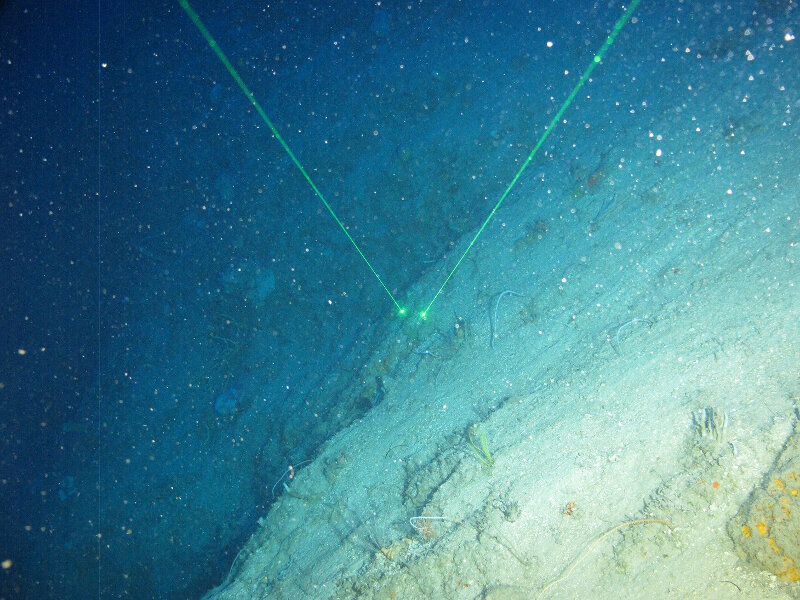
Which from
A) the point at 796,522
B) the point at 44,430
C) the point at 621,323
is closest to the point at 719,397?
the point at 796,522

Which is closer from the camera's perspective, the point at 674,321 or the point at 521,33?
the point at 674,321

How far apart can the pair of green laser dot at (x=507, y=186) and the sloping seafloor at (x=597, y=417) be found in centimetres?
44

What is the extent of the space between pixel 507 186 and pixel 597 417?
5.55 meters

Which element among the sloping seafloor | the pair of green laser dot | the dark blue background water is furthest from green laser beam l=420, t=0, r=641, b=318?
the sloping seafloor

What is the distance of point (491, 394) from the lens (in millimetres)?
4090

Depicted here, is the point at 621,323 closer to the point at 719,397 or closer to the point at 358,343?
the point at 719,397

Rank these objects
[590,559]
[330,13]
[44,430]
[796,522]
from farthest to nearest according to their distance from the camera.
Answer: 1. [44,430]
2. [330,13]
3. [590,559]
4. [796,522]

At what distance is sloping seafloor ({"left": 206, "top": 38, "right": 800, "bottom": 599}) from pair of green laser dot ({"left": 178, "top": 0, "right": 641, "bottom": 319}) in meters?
0.44

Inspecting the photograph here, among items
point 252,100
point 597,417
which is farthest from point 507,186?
point 252,100

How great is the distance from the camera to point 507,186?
752 centimetres

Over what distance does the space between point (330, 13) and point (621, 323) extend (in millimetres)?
10187

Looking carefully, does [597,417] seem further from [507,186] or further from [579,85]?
[579,85]

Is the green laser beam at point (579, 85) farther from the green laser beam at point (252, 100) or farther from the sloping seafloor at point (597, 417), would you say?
the green laser beam at point (252, 100)

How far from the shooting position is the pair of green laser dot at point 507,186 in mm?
6191
